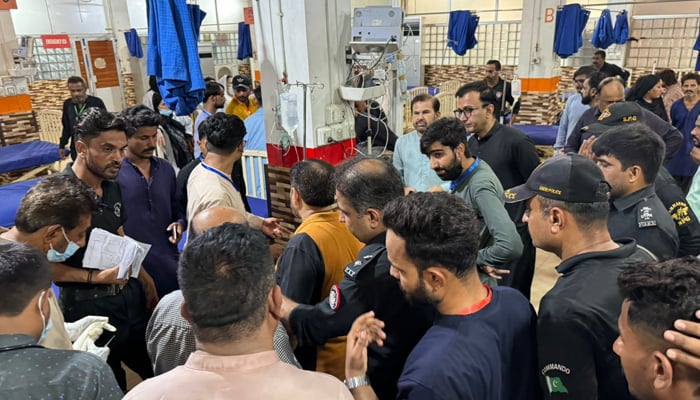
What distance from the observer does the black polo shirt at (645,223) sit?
178 centimetres

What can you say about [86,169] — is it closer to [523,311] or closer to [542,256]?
[523,311]

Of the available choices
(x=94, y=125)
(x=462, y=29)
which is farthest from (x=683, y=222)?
(x=462, y=29)

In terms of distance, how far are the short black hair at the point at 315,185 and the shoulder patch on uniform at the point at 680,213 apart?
1.54 m

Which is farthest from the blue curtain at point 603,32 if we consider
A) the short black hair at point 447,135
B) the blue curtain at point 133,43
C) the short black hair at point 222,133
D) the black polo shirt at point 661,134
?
the blue curtain at point 133,43

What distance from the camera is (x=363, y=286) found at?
143 centimetres

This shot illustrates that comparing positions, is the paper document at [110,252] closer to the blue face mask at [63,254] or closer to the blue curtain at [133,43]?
the blue face mask at [63,254]

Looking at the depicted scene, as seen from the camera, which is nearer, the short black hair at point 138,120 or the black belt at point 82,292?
the black belt at point 82,292

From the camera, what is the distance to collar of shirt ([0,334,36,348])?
1.08 meters

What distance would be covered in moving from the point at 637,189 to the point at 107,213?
7.82 ft

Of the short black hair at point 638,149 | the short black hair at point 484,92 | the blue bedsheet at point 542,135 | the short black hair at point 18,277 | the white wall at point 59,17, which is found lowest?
the blue bedsheet at point 542,135

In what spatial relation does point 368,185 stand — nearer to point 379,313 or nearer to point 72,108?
point 379,313

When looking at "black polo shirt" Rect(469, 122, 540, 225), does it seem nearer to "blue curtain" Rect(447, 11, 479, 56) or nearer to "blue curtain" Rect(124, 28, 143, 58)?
"blue curtain" Rect(447, 11, 479, 56)

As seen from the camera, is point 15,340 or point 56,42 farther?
point 56,42

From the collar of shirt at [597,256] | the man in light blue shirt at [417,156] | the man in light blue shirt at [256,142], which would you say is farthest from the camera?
the man in light blue shirt at [256,142]
